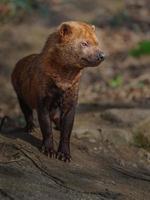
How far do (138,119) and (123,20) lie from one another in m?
7.55

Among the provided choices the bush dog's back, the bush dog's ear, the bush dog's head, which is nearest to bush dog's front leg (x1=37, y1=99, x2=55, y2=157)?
the bush dog's back

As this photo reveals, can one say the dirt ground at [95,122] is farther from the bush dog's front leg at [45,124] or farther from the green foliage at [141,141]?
the bush dog's front leg at [45,124]

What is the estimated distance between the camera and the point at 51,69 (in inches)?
Answer: 299

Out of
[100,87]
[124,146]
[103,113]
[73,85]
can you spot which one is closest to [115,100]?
[100,87]

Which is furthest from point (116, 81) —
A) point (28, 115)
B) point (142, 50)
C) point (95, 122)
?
point (28, 115)

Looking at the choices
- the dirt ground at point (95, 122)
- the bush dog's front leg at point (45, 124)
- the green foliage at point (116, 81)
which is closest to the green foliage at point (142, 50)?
the dirt ground at point (95, 122)

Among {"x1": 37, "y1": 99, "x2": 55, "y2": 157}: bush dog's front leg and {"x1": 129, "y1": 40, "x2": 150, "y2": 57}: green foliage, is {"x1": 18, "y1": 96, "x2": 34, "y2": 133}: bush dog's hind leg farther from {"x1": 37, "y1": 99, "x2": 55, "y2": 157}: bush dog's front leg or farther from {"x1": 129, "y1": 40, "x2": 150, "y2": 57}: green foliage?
{"x1": 129, "y1": 40, "x2": 150, "y2": 57}: green foliage

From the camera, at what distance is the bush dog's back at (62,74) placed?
24.4ft

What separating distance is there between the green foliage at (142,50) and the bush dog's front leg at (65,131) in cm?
737

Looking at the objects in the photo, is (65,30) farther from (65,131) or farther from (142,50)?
(142,50)

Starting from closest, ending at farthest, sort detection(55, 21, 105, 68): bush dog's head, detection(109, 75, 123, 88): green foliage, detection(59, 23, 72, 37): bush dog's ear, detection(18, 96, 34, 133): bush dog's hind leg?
detection(55, 21, 105, 68): bush dog's head → detection(59, 23, 72, 37): bush dog's ear → detection(18, 96, 34, 133): bush dog's hind leg → detection(109, 75, 123, 88): green foliage

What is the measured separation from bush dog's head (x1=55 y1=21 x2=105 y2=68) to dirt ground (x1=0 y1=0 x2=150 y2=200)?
3.68 ft

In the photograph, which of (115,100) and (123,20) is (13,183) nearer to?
(115,100)

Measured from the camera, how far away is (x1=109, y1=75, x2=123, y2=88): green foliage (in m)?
13.5
